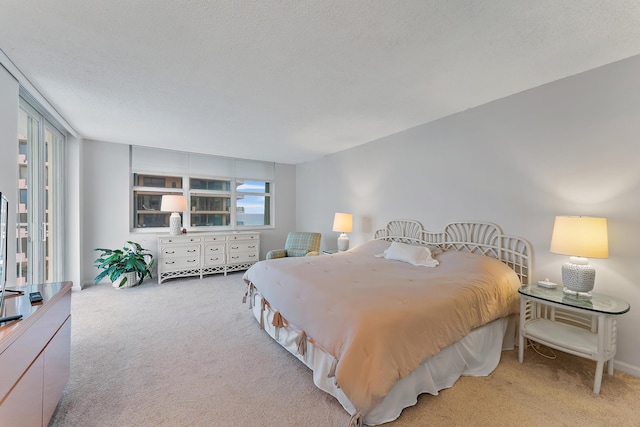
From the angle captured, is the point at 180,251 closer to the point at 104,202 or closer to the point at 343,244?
the point at 104,202

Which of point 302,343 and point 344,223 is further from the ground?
point 344,223

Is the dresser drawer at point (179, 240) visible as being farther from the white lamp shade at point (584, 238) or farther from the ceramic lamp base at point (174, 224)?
the white lamp shade at point (584, 238)

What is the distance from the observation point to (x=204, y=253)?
4.94 meters

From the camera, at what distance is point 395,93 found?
2.65 meters

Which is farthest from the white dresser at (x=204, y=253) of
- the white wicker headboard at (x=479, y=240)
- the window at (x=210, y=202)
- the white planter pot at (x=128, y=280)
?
the white wicker headboard at (x=479, y=240)

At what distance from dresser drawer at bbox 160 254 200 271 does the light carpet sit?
173 cm

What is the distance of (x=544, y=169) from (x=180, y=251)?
5.25 m

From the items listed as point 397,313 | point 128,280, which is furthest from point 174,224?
point 397,313

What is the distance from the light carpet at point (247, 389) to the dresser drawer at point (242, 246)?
94.3 inches

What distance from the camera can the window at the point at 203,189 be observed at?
194 inches

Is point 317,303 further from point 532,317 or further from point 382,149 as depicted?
point 382,149

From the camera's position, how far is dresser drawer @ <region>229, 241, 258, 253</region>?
206 inches

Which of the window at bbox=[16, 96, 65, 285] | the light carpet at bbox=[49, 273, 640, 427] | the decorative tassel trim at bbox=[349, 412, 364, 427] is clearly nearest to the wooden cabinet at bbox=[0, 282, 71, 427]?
the light carpet at bbox=[49, 273, 640, 427]

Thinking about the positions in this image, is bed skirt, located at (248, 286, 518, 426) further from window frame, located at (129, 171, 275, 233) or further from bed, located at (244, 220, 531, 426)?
window frame, located at (129, 171, 275, 233)
